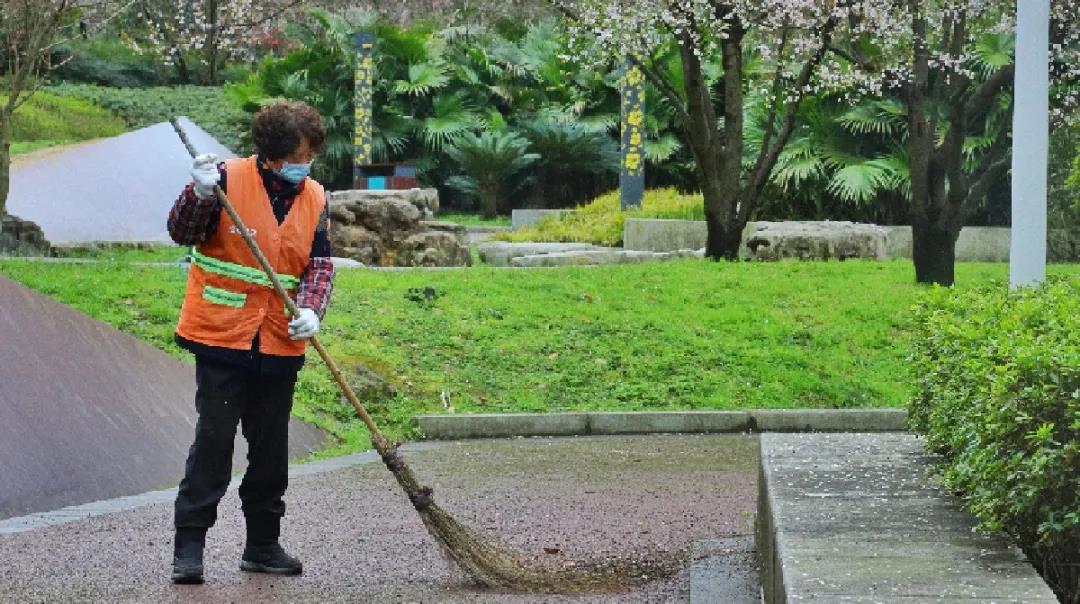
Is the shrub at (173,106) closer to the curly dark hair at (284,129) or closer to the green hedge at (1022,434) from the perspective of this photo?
the curly dark hair at (284,129)

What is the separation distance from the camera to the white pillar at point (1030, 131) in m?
9.89

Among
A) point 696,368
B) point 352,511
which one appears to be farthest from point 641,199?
point 352,511

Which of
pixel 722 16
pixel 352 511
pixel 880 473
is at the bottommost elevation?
pixel 352 511

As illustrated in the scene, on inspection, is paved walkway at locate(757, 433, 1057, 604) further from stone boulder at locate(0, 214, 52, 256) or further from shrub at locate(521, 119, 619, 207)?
shrub at locate(521, 119, 619, 207)

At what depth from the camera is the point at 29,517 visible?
310 inches

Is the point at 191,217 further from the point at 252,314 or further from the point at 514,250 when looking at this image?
the point at 514,250

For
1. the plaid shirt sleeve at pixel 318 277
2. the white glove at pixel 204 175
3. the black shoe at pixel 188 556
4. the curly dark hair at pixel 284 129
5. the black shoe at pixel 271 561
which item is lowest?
the black shoe at pixel 271 561

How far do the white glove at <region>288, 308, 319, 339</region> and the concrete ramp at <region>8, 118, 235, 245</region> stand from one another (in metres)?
14.3

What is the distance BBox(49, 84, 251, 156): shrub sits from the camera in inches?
1453

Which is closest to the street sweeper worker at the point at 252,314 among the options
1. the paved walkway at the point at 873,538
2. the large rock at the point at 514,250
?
the paved walkway at the point at 873,538

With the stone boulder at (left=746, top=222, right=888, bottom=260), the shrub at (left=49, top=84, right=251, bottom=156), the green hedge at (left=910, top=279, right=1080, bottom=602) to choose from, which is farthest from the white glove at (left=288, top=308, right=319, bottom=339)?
the shrub at (left=49, top=84, right=251, bottom=156)

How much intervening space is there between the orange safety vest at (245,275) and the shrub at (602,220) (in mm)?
18968

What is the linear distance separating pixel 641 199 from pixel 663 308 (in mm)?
12228

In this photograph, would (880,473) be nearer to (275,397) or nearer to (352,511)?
(275,397)
